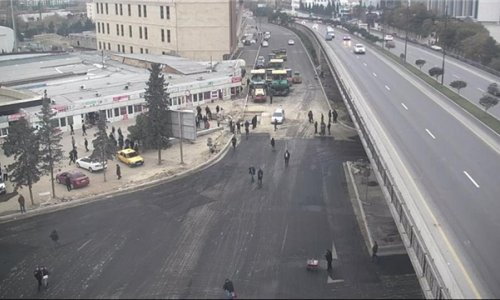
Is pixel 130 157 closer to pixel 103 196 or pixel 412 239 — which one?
pixel 103 196

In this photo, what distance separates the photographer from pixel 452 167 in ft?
71.1

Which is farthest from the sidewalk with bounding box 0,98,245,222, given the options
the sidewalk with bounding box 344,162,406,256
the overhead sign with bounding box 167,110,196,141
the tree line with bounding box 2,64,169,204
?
the sidewalk with bounding box 344,162,406,256

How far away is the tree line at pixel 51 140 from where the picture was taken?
24375 mm

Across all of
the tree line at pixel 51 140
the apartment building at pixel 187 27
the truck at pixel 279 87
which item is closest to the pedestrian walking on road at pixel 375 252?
the tree line at pixel 51 140

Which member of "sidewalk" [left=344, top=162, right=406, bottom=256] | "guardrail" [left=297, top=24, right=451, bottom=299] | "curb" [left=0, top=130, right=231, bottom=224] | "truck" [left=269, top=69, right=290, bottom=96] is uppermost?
"guardrail" [left=297, top=24, right=451, bottom=299]

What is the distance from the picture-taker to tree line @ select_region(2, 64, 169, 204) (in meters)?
24.4

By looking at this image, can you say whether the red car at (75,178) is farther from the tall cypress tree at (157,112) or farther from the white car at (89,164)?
the tall cypress tree at (157,112)

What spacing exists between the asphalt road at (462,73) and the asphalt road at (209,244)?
1342cm

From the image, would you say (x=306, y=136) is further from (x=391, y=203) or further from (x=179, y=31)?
(x=179, y=31)

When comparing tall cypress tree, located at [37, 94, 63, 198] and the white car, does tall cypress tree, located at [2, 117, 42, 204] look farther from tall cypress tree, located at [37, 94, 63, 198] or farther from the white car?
the white car

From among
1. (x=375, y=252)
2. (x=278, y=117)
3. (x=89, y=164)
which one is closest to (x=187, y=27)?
(x=278, y=117)

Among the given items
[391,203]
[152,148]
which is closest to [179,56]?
[152,148]

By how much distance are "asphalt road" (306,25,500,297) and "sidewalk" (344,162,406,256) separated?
2008 millimetres

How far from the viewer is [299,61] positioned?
66250 millimetres
